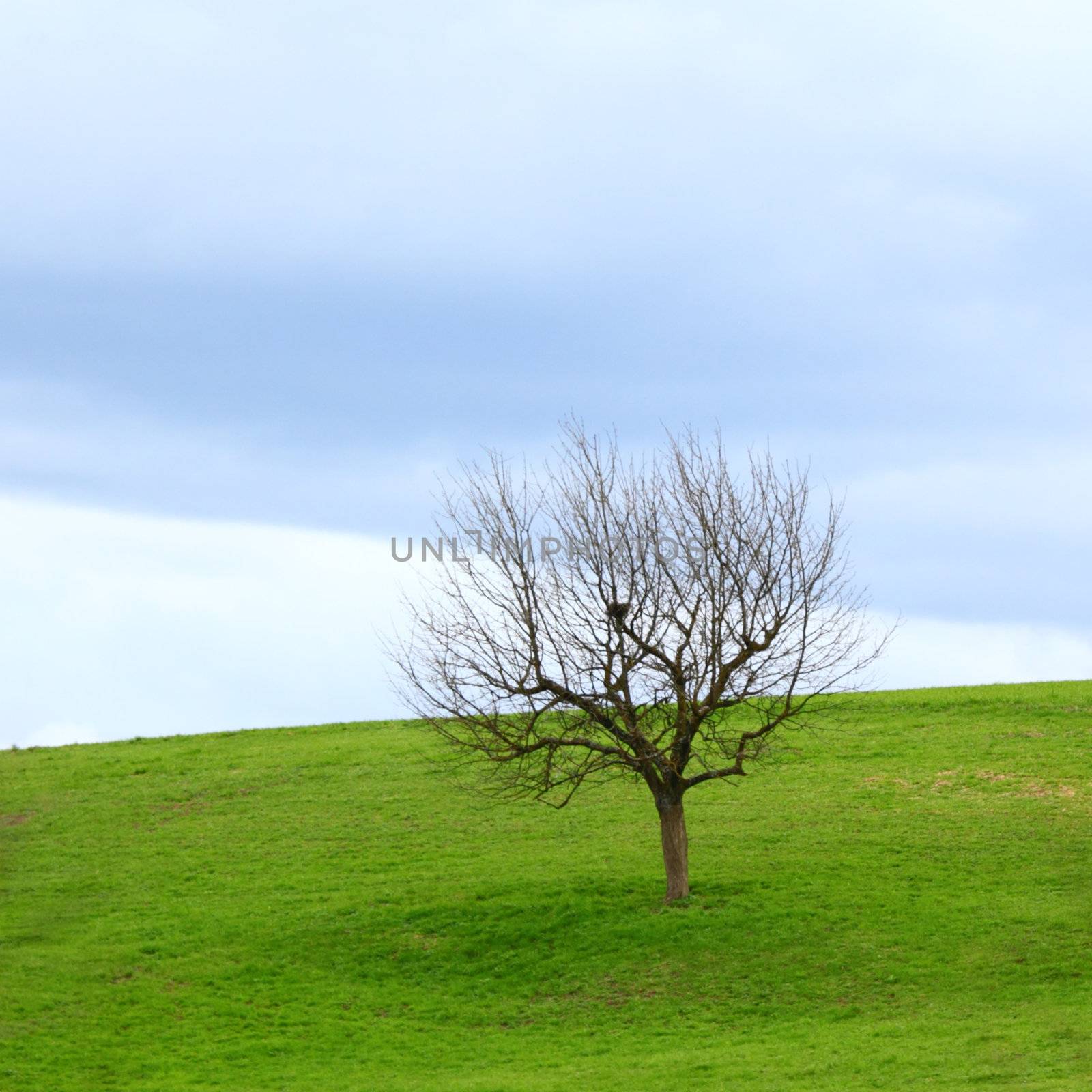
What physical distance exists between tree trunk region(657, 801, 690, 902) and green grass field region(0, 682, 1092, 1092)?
65 centimetres

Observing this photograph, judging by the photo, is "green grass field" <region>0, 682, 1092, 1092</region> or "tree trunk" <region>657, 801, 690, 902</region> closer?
"green grass field" <region>0, 682, 1092, 1092</region>

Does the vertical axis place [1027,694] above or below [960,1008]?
above

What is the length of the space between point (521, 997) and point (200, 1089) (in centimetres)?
738

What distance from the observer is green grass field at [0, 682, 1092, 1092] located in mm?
24766

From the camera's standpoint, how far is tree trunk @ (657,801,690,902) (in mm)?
31484

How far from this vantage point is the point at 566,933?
31219 mm

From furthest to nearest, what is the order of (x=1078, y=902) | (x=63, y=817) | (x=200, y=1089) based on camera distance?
(x=63, y=817) → (x=1078, y=902) → (x=200, y=1089)

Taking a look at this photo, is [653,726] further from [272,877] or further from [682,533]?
[272,877]

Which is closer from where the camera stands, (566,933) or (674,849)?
(566,933)

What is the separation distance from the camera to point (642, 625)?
31062mm

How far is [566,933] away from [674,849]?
11.3 ft

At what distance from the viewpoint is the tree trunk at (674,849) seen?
31484 mm

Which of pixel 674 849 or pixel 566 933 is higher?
pixel 674 849

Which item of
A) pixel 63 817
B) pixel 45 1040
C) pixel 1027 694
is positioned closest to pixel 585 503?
pixel 45 1040
